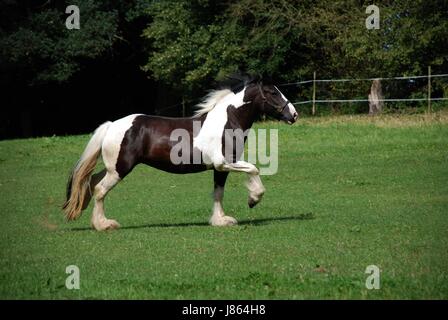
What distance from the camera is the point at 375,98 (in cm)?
3284

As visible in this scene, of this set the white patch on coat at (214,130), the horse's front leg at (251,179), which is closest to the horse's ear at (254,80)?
the white patch on coat at (214,130)

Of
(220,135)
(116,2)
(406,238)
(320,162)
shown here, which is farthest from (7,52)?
(406,238)

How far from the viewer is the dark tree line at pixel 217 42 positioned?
3209 centimetres

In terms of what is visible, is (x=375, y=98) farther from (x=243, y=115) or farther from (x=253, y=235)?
(x=253, y=235)

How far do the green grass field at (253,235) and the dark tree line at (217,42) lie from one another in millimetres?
8618

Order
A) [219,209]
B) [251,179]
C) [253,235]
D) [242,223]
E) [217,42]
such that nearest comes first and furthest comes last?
[253,235] → [251,179] → [219,209] → [242,223] → [217,42]

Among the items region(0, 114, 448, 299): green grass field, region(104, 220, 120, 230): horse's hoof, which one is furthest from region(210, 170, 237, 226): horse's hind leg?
region(104, 220, 120, 230): horse's hoof

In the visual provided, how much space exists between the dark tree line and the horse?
19059 millimetres

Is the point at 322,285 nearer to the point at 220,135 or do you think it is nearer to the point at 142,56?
the point at 220,135

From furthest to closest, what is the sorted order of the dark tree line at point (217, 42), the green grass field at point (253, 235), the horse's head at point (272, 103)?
the dark tree line at point (217, 42) → the horse's head at point (272, 103) → the green grass field at point (253, 235)

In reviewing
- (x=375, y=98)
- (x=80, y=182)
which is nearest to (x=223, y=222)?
(x=80, y=182)

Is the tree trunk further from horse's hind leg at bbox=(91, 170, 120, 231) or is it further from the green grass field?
horse's hind leg at bbox=(91, 170, 120, 231)

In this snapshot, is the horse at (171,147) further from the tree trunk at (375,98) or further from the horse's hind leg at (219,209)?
the tree trunk at (375,98)

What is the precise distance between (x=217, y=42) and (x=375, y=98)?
27.6 ft
